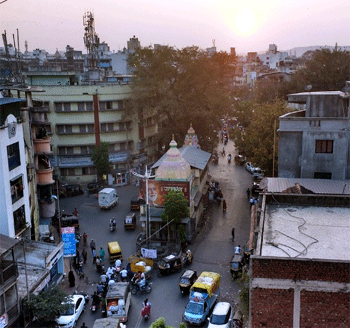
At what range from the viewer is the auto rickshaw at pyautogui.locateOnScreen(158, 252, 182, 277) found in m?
23.7

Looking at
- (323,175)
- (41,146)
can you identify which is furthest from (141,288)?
(323,175)

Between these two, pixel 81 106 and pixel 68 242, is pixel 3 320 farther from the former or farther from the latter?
pixel 81 106

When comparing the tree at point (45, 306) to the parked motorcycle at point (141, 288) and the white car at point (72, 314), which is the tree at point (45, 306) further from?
the parked motorcycle at point (141, 288)

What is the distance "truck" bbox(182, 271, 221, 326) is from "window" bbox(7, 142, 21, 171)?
35.7 feet

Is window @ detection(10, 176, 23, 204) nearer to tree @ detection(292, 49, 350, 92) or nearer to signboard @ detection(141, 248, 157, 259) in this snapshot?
signboard @ detection(141, 248, 157, 259)

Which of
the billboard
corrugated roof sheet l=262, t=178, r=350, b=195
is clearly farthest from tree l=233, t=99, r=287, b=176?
corrugated roof sheet l=262, t=178, r=350, b=195

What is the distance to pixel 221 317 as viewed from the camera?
721 inches

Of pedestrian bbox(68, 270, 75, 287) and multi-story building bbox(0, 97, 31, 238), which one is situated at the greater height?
multi-story building bbox(0, 97, 31, 238)

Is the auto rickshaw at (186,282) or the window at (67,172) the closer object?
the auto rickshaw at (186,282)

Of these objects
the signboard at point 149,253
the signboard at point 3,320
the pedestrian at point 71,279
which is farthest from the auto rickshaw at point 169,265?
the signboard at point 3,320

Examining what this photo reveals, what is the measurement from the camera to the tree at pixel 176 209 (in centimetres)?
2720

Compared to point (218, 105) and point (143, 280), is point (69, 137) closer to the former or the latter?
point (218, 105)

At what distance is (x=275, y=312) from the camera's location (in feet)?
38.0

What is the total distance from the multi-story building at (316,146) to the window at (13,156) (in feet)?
46.2
